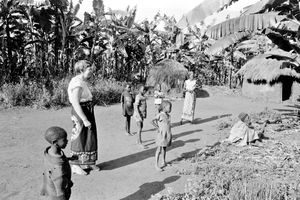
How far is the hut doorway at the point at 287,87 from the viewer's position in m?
15.0

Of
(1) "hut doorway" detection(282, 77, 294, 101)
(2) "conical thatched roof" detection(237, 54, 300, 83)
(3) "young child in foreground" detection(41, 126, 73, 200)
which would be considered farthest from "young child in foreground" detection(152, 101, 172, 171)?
(1) "hut doorway" detection(282, 77, 294, 101)

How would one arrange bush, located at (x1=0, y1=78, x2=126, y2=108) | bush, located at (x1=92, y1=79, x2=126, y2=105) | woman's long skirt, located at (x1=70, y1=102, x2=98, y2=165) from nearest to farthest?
woman's long skirt, located at (x1=70, y1=102, x2=98, y2=165) → bush, located at (x1=0, y1=78, x2=126, y2=108) → bush, located at (x1=92, y1=79, x2=126, y2=105)

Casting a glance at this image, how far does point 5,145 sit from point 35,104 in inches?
153

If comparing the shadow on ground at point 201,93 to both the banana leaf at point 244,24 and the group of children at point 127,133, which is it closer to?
the group of children at point 127,133

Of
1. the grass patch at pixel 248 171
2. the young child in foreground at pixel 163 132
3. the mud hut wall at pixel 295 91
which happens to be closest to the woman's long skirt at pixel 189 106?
the grass patch at pixel 248 171

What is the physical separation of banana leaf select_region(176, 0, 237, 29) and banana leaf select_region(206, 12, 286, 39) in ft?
1.21

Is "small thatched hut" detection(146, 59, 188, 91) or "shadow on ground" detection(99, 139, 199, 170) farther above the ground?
"small thatched hut" detection(146, 59, 188, 91)

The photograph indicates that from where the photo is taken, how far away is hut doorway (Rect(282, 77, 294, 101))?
49.3ft

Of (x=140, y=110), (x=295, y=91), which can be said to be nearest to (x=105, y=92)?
(x=140, y=110)

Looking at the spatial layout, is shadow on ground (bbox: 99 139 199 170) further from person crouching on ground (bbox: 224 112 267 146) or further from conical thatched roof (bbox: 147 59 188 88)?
conical thatched roof (bbox: 147 59 188 88)

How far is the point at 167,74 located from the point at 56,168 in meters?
11.7

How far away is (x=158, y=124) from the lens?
5.60 m

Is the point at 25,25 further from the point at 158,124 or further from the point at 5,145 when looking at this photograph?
the point at 158,124

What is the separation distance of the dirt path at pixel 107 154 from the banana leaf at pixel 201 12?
262cm
